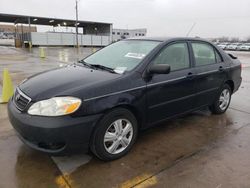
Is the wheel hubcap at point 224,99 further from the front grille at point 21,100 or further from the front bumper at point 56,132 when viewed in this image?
the front grille at point 21,100

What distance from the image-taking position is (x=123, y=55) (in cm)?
353

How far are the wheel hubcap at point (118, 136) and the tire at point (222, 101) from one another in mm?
2248

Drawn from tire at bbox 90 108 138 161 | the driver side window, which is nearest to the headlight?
tire at bbox 90 108 138 161

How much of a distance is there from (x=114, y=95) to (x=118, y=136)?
0.56 metres

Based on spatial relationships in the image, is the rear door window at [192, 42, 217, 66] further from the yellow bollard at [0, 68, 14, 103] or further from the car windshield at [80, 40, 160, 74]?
the yellow bollard at [0, 68, 14, 103]

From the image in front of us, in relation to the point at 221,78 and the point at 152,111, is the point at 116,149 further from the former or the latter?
the point at 221,78

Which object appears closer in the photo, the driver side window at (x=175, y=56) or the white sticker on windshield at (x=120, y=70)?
the white sticker on windshield at (x=120, y=70)

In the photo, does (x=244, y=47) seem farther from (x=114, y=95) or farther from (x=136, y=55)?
(x=114, y=95)

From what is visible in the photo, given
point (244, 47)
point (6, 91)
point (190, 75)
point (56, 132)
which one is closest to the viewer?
point (56, 132)

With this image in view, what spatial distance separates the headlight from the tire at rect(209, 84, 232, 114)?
3018 millimetres

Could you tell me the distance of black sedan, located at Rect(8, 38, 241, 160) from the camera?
2.49 m

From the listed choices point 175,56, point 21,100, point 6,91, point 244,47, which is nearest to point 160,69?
point 175,56

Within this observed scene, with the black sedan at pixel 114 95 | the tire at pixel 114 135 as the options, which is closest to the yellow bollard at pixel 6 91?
the black sedan at pixel 114 95

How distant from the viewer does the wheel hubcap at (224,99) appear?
457cm
